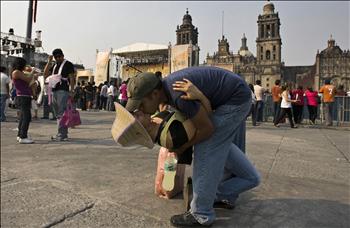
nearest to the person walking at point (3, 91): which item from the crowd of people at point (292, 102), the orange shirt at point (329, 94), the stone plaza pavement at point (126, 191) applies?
the stone plaza pavement at point (126, 191)

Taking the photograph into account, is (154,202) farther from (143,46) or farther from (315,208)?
(143,46)

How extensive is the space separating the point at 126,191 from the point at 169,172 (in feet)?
1.53

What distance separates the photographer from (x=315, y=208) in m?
2.77

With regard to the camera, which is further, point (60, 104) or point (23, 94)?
point (60, 104)

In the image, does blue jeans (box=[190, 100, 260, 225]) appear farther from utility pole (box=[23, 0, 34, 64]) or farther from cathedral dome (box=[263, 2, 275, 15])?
cathedral dome (box=[263, 2, 275, 15])

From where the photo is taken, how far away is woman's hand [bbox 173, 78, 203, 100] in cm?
204

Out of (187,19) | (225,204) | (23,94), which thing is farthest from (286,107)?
(187,19)

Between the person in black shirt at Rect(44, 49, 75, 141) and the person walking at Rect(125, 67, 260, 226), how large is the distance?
148 inches

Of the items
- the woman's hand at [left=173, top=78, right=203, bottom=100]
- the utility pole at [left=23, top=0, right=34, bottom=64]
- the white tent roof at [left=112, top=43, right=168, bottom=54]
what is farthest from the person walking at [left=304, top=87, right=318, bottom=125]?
the white tent roof at [left=112, top=43, right=168, bottom=54]

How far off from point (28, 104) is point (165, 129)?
3993 millimetres

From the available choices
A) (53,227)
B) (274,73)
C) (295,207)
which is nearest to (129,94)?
(53,227)

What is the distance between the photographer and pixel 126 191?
9.81 ft

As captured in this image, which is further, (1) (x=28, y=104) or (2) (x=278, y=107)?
(2) (x=278, y=107)

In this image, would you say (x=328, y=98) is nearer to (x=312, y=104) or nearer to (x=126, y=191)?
(x=312, y=104)
